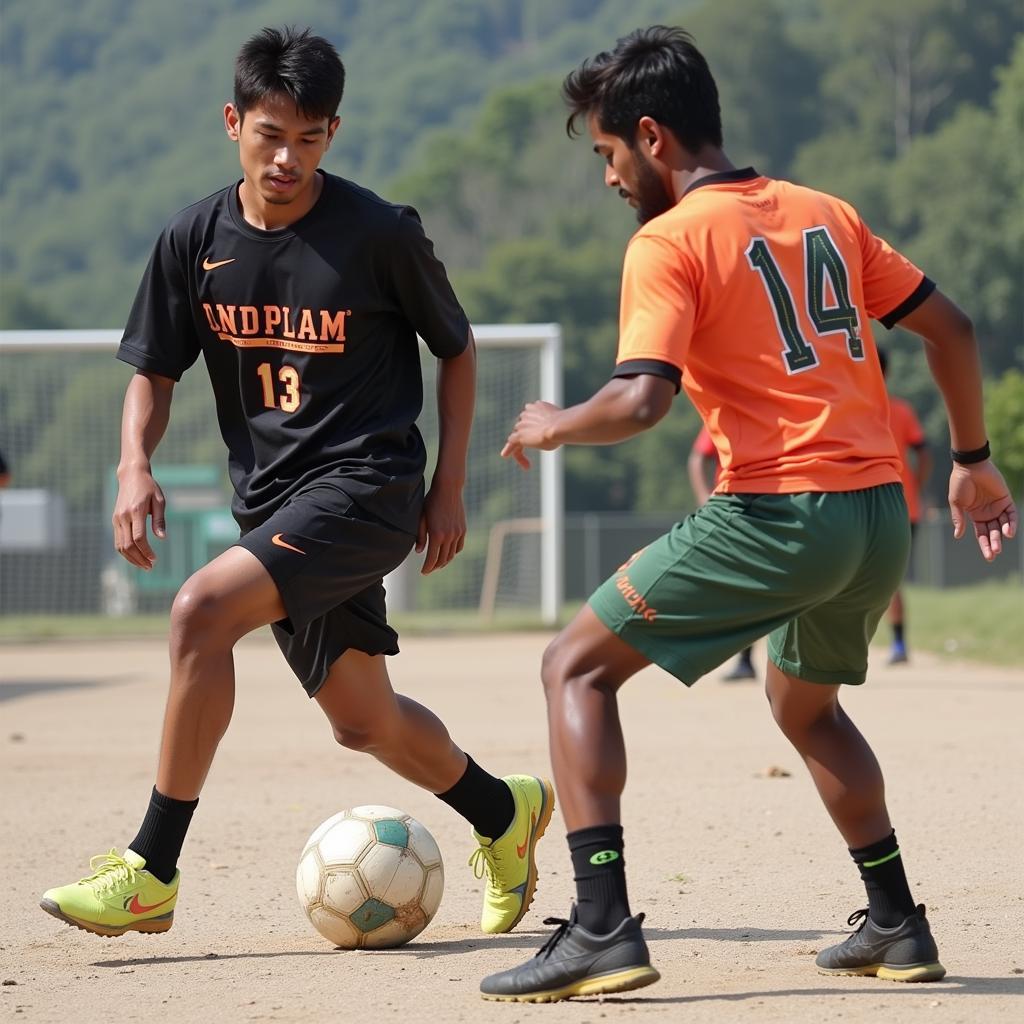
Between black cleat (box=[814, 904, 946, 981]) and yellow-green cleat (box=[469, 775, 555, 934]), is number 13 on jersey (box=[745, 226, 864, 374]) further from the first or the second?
yellow-green cleat (box=[469, 775, 555, 934])

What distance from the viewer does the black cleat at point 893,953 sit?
13.9ft

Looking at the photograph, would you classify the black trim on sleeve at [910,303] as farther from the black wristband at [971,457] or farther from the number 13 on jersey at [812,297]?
the black wristband at [971,457]

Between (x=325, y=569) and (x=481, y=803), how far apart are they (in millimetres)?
879

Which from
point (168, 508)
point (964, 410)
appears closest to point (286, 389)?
point (964, 410)

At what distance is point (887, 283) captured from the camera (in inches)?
166

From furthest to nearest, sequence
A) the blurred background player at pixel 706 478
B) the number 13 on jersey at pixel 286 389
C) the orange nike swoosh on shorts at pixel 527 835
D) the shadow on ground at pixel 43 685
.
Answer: the shadow on ground at pixel 43 685 < the blurred background player at pixel 706 478 < the orange nike swoosh on shorts at pixel 527 835 < the number 13 on jersey at pixel 286 389

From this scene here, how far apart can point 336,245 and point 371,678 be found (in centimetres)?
110

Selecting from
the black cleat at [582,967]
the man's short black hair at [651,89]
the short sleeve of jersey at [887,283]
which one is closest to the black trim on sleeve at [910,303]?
the short sleeve of jersey at [887,283]

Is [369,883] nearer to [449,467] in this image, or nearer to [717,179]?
[449,467]

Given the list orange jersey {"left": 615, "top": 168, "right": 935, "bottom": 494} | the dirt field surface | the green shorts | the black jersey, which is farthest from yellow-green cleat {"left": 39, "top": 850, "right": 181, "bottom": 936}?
orange jersey {"left": 615, "top": 168, "right": 935, "bottom": 494}

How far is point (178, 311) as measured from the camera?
4.94 m

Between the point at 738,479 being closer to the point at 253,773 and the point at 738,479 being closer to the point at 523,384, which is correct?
the point at 253,773

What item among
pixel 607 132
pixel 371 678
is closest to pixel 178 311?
pixel 371 678

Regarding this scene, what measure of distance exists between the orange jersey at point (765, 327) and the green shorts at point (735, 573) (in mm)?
58
